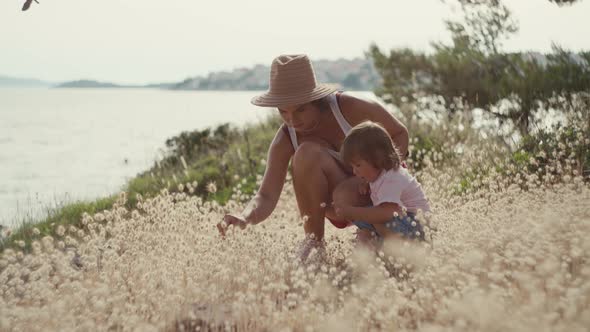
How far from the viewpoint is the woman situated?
4.52m

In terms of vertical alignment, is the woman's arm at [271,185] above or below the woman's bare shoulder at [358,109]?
below

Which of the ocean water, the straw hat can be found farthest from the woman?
the ocean water

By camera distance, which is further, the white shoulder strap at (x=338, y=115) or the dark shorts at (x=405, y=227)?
the white shoulder strap at (x=338, y=115)

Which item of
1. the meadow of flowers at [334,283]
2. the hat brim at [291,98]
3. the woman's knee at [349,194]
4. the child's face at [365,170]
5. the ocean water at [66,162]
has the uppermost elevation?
the hat brim at [291,98]

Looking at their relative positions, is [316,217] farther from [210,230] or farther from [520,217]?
[520,217]

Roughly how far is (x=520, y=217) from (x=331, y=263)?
1.24 m

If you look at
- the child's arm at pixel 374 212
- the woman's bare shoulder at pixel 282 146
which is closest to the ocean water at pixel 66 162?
the woman's bare shoulder at pixel 282 146

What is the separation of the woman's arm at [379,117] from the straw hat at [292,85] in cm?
21

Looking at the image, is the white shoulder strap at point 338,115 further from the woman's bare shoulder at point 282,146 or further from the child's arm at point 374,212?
the child's arm at point 374,212

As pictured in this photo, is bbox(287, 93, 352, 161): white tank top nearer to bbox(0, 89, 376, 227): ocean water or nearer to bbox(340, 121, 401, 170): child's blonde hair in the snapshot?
bbox(340, 121, 401, 170): child's blonde hair

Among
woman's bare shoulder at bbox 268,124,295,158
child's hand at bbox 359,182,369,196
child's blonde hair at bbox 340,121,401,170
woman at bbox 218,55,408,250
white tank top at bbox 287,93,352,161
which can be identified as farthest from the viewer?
woman's bare shoulder at bbox 268,124,295,158

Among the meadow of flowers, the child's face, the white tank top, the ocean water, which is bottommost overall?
the ocean water

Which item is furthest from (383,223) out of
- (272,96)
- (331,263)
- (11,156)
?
(11,156)

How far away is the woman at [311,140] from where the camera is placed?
4.52m
